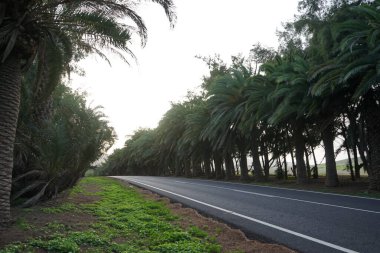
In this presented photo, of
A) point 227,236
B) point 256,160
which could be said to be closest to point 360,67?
point 227,236

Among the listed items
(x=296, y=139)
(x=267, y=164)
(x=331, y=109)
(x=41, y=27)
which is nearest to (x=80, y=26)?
(x=41, y=27)

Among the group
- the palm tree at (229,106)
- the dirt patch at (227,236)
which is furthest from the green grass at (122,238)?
the palm tree at (229,106)

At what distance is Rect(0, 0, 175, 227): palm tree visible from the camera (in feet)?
25.5

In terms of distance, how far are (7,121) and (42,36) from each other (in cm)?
226

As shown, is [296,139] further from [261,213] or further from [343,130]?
[261,213]

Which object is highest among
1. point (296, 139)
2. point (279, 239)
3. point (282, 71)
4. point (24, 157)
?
point (282, 71)

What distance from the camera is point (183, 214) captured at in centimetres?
1112

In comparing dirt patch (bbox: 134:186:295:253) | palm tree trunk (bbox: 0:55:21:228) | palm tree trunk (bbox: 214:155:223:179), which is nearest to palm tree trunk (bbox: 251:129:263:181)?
palm tree trunk (bbox: 214:155:223:179)

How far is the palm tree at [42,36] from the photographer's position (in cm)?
778

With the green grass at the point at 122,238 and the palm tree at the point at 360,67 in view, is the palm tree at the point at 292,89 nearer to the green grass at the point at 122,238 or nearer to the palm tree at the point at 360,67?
the palm tree at the point at 360,67

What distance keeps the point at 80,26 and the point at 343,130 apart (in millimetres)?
23287

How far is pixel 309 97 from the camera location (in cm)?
1966

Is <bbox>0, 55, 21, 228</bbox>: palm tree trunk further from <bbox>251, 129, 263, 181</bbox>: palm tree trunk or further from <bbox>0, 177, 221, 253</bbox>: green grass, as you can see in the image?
<bbox>251, 129, 263, 181</bbox>: palm tree trunk

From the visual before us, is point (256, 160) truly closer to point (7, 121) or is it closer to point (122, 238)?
point (122, 238)
